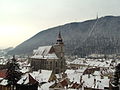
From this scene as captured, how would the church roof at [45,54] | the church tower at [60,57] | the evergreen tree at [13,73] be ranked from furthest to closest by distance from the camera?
the church roof at [45,54], the church tower at [60,57], the evergreen tree at [13,73]

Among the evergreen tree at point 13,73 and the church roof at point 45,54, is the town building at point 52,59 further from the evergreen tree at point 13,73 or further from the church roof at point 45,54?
the evergreen tree at point 13,73

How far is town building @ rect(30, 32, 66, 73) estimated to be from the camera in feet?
327

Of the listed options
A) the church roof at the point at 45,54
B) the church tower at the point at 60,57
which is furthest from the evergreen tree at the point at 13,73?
the church roof at the point at 45,54

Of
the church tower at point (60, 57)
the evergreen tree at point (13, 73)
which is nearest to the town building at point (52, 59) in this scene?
the church tower at point (60, 57)

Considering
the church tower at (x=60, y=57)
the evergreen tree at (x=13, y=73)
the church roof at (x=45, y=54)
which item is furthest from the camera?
the church roof at (x=45, y=54)

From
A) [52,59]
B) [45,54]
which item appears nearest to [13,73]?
[52,59]

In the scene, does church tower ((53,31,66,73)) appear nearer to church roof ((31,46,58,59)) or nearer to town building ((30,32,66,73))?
town building ((30,32,66,73))

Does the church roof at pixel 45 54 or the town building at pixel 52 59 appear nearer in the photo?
the town building at pixel 52 59

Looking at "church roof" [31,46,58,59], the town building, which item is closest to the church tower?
the town building

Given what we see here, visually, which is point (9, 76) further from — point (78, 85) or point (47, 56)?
point (47, 56)

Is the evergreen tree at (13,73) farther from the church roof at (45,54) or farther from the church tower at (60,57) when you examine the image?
the church roof at (45,54)

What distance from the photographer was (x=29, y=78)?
5909 cm

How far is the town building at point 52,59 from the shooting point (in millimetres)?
99562

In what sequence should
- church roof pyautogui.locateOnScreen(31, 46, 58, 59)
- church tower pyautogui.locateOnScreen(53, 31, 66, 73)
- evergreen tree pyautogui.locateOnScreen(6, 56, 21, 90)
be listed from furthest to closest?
church roof pyautogui.locateOnScreen(31, 46, 58, 59) → church tower pyautogui.locateOnScreen(53, 31, 66, 73) → evergreen tree pyautogui.locateOnScreen(6, 56, 21, 90)
